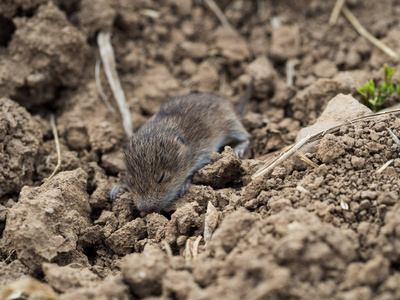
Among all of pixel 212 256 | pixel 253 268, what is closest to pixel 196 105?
pixel 212 256

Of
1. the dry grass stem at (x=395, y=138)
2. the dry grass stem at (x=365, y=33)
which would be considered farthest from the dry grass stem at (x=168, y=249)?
the dry grass stem at (x=365, y=33)

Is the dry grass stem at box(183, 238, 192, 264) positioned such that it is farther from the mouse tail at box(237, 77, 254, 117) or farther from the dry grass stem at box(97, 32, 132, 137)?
the mouse tail at box(237, 77, 254, 117)

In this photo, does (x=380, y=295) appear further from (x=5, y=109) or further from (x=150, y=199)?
(x=5, y=109)

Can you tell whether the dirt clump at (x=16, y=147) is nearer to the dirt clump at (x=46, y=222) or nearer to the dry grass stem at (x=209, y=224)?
the dirt clump at (x=46, y=222)

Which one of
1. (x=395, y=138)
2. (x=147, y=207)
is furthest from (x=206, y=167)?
(x=395, y=138)

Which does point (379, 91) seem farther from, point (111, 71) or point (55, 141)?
point (55, 141)

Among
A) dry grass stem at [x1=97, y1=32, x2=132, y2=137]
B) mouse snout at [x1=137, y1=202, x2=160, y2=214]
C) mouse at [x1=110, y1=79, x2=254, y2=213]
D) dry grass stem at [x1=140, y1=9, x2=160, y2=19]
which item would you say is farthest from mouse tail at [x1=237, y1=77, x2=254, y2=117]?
mouse snout at [x1=137, y1=202, x2=160, y2=214]

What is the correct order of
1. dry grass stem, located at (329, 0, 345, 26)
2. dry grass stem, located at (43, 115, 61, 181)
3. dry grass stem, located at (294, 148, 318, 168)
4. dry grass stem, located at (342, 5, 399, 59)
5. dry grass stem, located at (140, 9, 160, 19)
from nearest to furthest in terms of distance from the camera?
dry grass stem, located at (294, 148, 318, 168), dry grass stem, located at (43, 115, 61, 181), dry grass stem, located at (342, 5, 399, 59), dry grass stem, located at (329, 0, 345, 26), dry grass stem, located at (140, 9, 160, 19)
